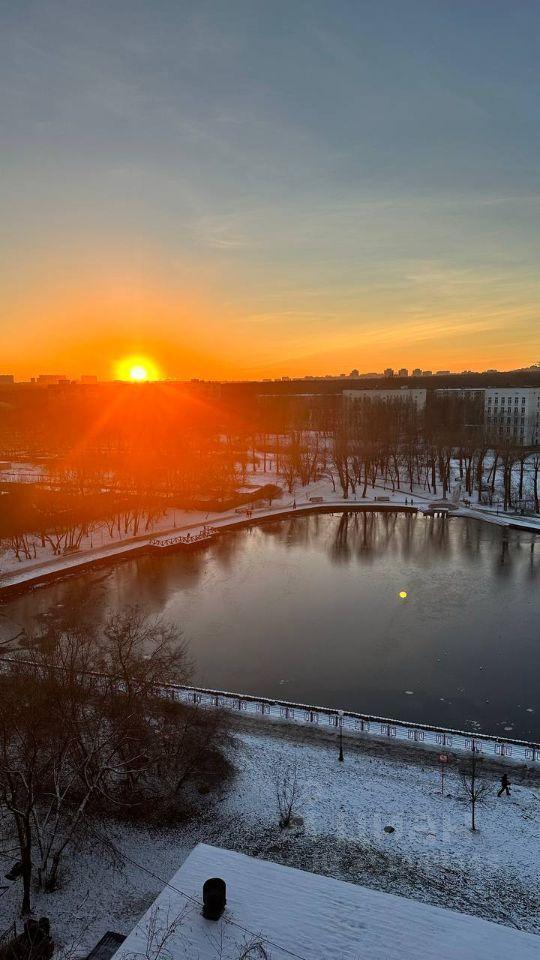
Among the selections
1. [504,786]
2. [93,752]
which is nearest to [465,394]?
[504,786]

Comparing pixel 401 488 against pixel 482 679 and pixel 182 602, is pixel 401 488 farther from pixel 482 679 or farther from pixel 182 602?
pixel 482 679

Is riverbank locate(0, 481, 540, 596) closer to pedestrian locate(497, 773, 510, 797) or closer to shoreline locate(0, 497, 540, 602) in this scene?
shoreline locate(0, 497, 540, 602)

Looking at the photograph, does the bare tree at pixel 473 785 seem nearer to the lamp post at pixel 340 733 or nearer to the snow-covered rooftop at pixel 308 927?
the lamp post at pixel 340 733

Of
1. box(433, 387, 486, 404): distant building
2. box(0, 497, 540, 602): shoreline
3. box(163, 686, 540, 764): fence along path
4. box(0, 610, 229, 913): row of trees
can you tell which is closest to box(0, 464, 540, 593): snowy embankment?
box(0, 497, 540, 602): shoreline

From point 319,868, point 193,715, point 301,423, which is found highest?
point 301,423

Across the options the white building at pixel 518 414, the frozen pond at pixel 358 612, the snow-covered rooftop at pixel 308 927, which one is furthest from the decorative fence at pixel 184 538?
the white building at pixel 518 414

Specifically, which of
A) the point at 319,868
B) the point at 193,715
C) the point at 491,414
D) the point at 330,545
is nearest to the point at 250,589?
the point at 330,545
